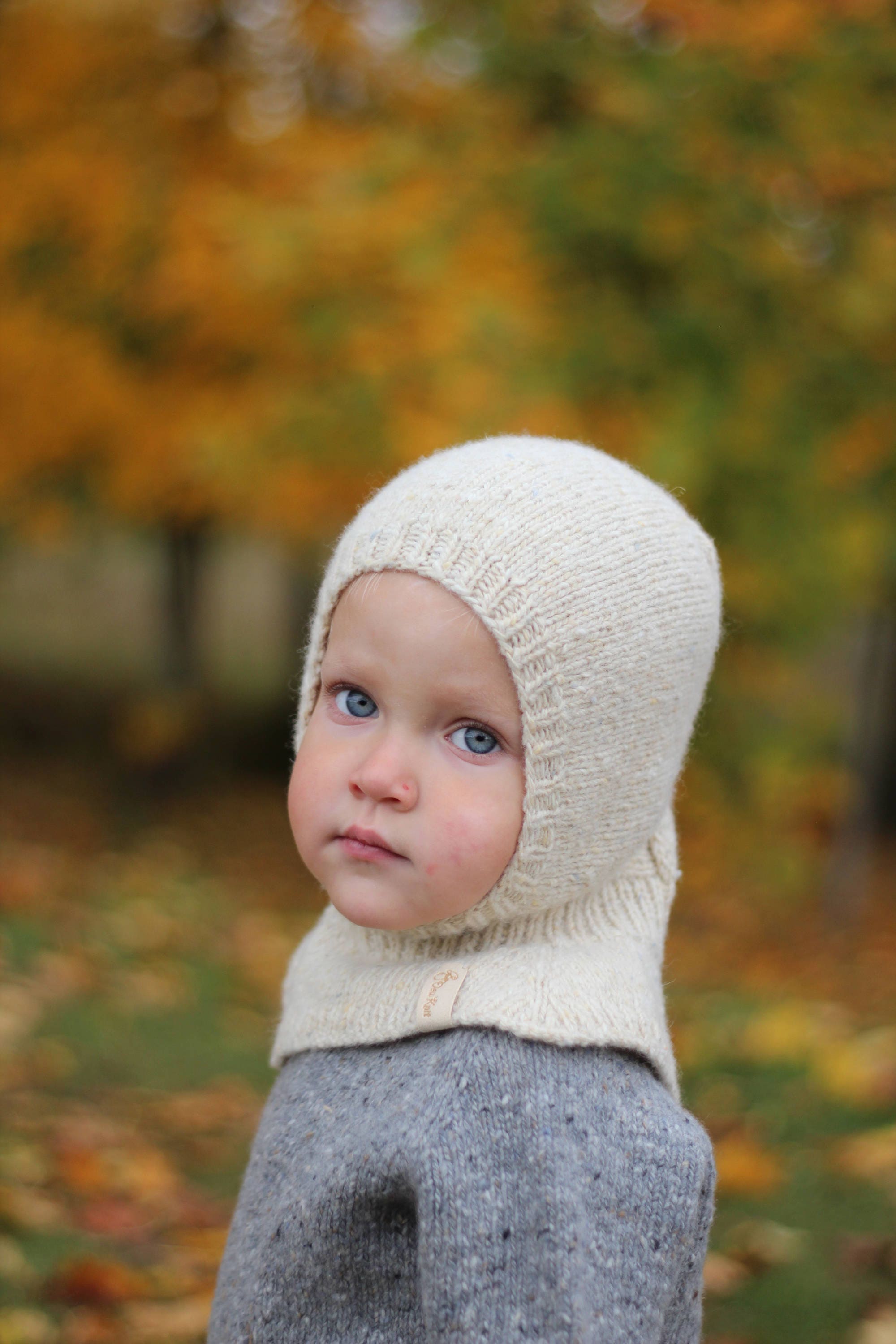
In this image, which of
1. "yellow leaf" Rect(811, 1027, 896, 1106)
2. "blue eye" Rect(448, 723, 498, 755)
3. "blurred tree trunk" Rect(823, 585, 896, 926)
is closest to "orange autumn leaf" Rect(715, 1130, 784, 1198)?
"yellow leaf" Rect(811, 1027, 896, 1106)

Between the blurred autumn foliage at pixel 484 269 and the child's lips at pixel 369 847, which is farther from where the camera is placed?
the blurred autumn foliage at pixel 484 269

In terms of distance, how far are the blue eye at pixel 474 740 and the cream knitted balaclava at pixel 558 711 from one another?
0.06 m

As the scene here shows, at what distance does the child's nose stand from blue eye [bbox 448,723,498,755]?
0.08 metres

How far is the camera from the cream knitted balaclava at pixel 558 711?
5.61 feet

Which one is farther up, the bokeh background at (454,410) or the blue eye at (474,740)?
the bokeh background at (454,410)

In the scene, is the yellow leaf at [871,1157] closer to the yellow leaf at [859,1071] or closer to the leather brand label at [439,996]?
the yellow leaf at [859,1071]

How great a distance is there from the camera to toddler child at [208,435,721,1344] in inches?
62.7

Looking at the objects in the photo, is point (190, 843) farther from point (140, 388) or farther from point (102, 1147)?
point (102, 1147)

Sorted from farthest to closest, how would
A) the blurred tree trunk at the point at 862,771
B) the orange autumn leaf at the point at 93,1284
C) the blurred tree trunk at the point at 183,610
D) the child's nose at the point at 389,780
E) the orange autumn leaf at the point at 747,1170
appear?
1. the blurred tree trunk at the point at 183,610
2. the blurred tree trunk at the point at 862,771
3. the orange autumn leaf at the point at 747,1170
4. the orange autumn leaf at the point at 93,1284
5. the child's nose at the point at 389,780

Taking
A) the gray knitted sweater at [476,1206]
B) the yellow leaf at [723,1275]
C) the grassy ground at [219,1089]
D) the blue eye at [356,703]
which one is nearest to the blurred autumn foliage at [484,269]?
the grassy ground at [219,1089]

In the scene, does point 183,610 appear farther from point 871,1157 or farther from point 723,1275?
point 723,1275

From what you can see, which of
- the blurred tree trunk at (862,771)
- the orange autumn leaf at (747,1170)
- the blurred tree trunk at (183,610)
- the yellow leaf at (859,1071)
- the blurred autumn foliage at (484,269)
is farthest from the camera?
the blurred tree trunk at (183,610)

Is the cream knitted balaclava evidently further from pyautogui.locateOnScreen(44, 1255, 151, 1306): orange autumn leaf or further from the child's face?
pyautogui.locateOnScreen(44, 1255, 151, 1306): orange autumn leaf

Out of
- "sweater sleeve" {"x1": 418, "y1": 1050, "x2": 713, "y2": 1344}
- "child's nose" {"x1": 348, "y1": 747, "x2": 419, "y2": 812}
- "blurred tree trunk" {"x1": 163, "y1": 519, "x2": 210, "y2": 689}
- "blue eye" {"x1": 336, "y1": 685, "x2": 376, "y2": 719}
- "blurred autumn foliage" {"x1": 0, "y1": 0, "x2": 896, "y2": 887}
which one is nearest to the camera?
"sweater sleeve" {"x1": 418, "y1": 1050, "x2": 713, "y2": 1344}
